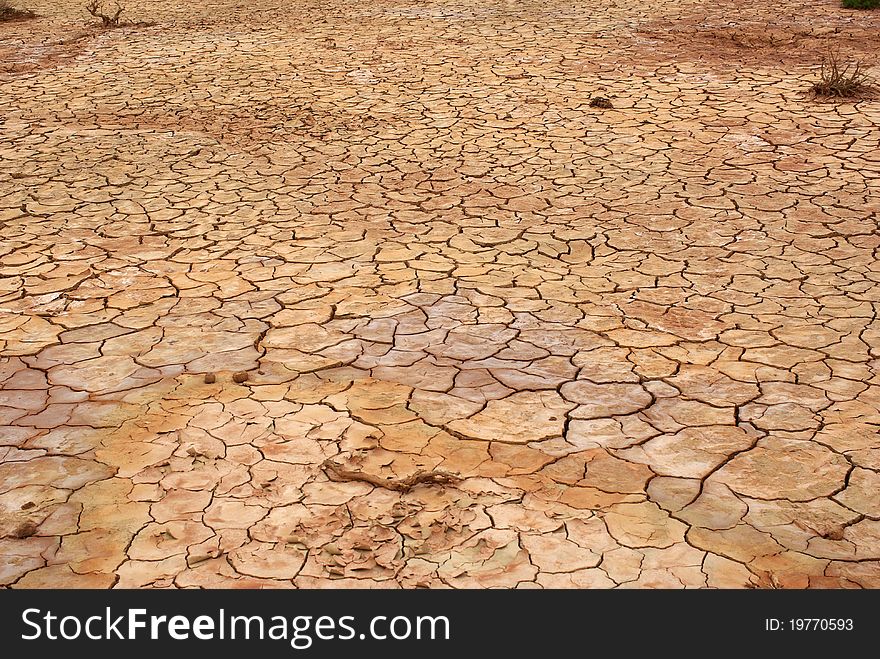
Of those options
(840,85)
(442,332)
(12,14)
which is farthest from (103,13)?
(442,332)

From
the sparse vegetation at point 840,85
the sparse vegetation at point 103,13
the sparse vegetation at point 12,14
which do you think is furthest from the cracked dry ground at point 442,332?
the sparse vegetation at point 12,14

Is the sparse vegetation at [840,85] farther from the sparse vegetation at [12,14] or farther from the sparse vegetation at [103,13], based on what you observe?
the sparse vegetation at [12,14]

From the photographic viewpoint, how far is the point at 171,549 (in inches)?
104

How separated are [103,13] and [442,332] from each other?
351 inches

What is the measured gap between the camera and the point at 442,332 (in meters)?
3.87

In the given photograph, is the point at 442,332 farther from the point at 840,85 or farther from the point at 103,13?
the point at 103,13

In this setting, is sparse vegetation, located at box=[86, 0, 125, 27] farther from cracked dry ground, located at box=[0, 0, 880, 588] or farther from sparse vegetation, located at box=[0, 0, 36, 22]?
cracked dry ground, located at box=[0, 0, 880, 588]

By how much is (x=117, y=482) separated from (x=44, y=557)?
37 cm

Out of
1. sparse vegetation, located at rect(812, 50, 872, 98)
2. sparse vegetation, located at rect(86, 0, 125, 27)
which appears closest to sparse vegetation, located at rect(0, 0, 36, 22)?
sparse vegetation, located at rect(86, 0, 125, 27)

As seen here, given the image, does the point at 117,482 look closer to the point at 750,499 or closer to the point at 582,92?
the point at 750,499

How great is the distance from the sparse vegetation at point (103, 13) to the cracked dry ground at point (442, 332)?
271 centimetres

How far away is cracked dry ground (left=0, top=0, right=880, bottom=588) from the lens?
8.82 ft

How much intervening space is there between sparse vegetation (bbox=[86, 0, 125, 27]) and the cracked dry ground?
271cm
